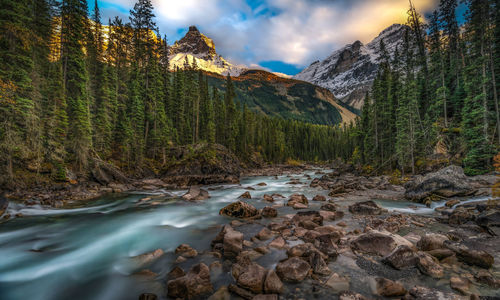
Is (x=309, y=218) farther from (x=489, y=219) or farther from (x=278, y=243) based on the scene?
(x=489, y=219)

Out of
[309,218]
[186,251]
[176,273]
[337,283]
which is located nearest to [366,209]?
[309,218]

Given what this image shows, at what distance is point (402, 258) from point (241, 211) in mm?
7767

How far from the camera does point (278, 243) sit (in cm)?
729

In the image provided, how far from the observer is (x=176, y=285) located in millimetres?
4719

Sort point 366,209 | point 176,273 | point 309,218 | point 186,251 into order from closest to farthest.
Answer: point 176,273 → point 186,251 → point 309,218 → point 366,209

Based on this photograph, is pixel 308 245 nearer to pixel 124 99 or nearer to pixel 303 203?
pixel 303 203

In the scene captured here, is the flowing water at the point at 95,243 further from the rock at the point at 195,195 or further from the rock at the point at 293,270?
the rock at the point at 293,270

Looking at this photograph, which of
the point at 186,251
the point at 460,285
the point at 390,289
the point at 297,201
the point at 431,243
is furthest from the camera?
the point at 297,201

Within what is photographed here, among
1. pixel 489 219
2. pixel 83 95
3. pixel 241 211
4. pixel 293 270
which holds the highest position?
pixel 83 95

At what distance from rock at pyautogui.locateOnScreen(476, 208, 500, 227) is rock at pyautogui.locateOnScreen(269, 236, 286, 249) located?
8.31m

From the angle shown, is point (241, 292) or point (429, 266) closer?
point (241, 292)

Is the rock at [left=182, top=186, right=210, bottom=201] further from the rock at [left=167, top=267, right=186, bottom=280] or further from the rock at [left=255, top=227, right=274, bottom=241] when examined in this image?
the rock at [left=167, top=267, right=186, bottom=280]

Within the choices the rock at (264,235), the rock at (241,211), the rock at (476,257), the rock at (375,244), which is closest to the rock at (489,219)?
the rock at (476,257)

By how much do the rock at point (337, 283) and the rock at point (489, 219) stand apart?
7.85 metres
